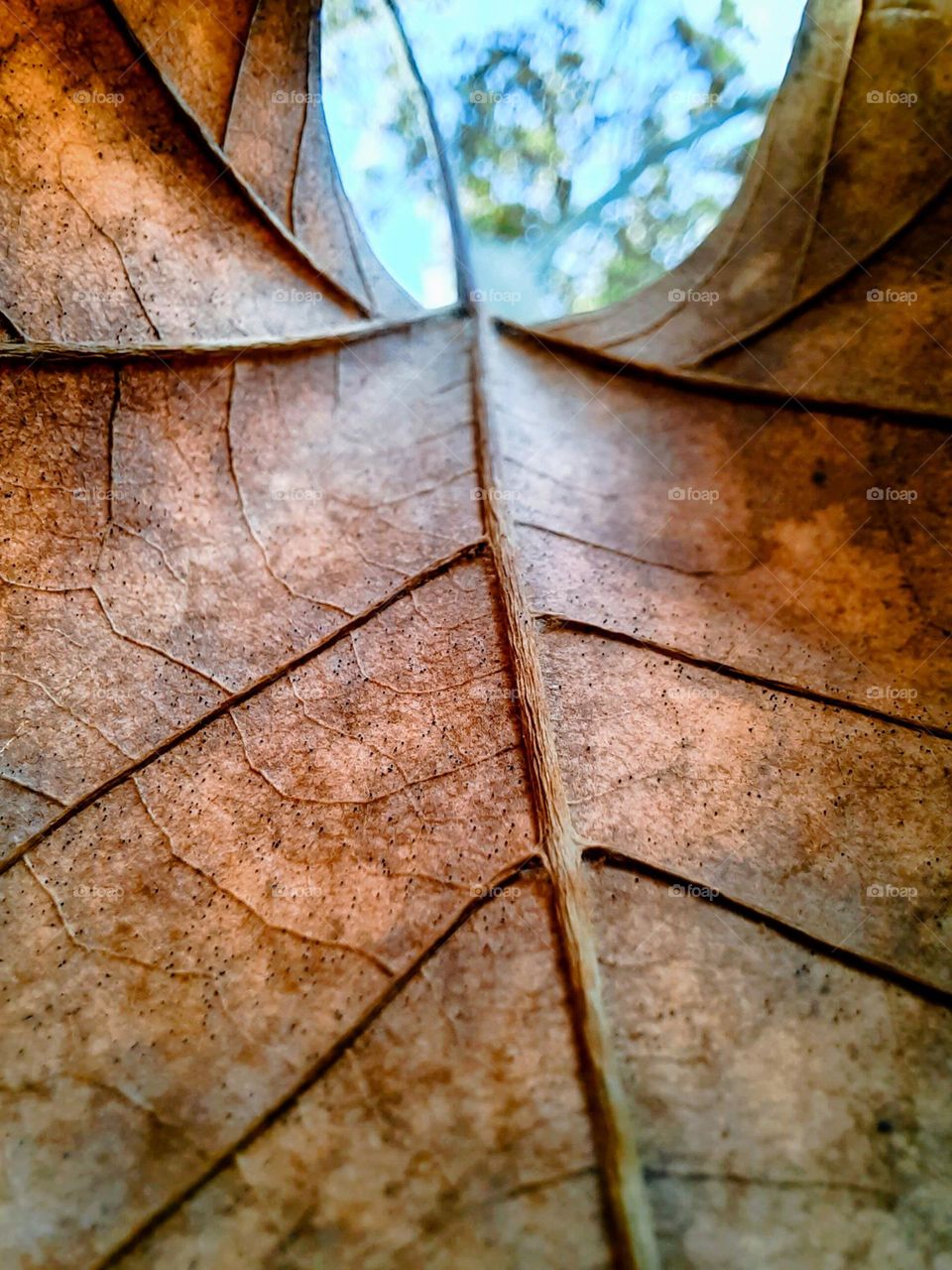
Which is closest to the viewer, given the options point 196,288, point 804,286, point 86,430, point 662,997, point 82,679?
point 662,997

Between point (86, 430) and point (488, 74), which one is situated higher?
point (488, 74)

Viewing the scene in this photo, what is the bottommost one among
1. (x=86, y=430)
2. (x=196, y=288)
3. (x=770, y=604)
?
(x=86, y=430)

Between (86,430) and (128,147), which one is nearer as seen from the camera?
(86,430)

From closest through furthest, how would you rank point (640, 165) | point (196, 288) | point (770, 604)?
point (770, 604) → point (196, 288) → point (640, 165)

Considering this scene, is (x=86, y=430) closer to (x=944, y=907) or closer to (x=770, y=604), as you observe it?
(x=770, y=604)

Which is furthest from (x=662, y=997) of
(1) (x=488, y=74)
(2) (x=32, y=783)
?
(1) (x=488, y=74)

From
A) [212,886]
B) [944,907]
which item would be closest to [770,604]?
[944,907]
